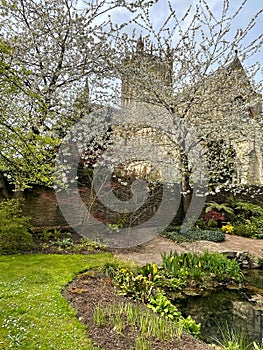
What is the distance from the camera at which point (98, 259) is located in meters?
6.65

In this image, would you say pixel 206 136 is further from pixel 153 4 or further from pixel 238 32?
pixel 153 4

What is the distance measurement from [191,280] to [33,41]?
24.9 feet

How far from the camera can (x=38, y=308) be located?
379 centimetres

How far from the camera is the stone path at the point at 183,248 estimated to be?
747 cm

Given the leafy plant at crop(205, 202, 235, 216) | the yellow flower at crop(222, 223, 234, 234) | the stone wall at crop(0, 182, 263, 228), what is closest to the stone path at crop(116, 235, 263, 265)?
the yellow flower at crop(222, 223, 234, 234)

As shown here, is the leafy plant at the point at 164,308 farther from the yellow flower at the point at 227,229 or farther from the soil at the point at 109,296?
the yellow flower at the point at 227,229

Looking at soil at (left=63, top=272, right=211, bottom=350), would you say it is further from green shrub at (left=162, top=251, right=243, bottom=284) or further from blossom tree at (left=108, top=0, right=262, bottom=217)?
blossom tree at (left=108, top=0, right=262, bottom=217)

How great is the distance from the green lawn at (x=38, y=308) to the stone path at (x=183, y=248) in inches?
64.8

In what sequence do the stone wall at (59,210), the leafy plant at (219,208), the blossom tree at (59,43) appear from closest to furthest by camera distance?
the blossom tree at (59,43) → the stone wall at (59,210) → the leafy plant at (219,208)

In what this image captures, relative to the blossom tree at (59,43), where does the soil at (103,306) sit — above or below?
below

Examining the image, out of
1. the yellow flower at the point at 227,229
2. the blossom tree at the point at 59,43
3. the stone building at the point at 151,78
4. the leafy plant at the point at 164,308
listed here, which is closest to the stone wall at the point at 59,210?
the blossom tree at the point at 59,43

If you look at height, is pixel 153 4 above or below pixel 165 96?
above

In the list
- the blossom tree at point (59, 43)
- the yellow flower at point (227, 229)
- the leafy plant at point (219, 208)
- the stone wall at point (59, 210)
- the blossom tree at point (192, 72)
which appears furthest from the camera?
the leafy plant at point (219, 208)

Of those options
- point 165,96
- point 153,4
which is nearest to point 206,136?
point 165,96
